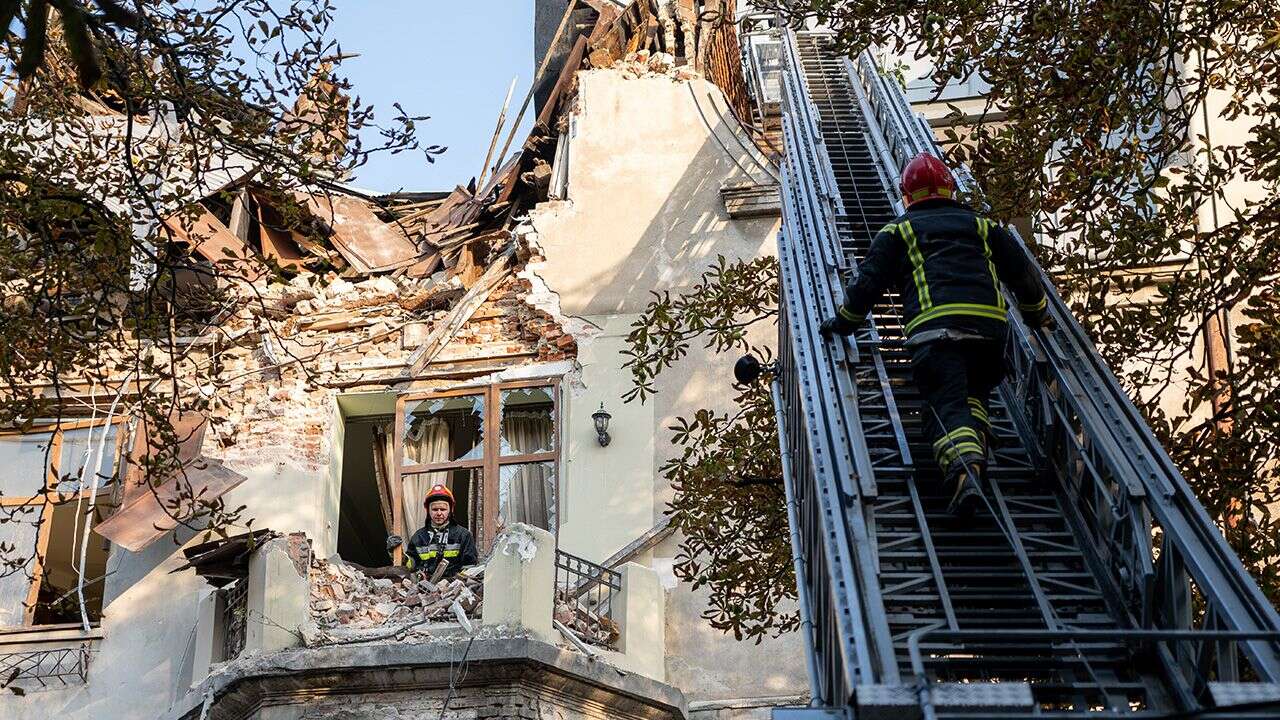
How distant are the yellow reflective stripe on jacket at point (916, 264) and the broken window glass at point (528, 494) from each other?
23.7 ft

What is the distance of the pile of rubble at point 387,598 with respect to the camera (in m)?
12.1

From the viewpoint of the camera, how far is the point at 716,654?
12.9 metres

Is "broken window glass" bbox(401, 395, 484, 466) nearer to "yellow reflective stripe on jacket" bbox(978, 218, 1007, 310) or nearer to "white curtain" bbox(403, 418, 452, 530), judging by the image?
"white curtain" bbox(403, 418, 452, 530)

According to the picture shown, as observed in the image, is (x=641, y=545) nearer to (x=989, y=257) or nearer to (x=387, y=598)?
(x=387, y=598)

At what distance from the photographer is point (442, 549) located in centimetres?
1307

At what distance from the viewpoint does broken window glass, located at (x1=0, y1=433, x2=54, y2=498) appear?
15188mm

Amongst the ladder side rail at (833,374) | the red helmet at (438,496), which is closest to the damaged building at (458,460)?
the red helmet at (438,496)

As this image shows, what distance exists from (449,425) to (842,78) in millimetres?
5031

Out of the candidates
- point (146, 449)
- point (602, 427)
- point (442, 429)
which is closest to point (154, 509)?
point (146, 449)

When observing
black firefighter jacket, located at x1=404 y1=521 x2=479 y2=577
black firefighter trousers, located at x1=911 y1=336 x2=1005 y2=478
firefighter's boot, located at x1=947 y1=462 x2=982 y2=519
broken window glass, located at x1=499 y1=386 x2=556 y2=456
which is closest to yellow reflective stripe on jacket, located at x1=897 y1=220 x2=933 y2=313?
black firefighter trousers, located at x1=911 y1=336 x2=1005 y2=478

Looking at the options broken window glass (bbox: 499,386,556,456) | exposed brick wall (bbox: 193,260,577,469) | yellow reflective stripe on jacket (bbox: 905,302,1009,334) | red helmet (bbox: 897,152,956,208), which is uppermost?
exposed brick wall (bbox: 193,260,577,469)

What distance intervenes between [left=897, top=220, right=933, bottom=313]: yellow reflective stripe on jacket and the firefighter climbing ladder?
1.53ft

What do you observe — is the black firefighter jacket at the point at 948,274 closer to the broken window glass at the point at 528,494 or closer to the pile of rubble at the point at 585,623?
the pile of rubble at the point at 585,623

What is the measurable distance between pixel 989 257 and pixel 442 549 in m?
6.80
